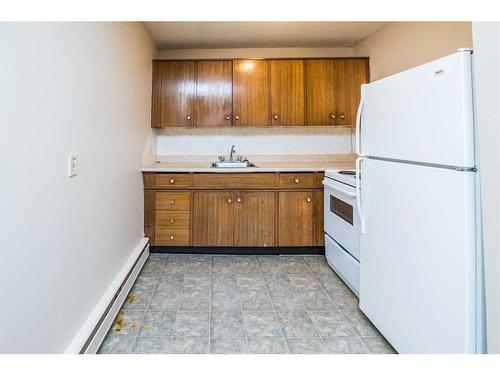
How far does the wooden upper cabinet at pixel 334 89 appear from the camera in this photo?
130 inches

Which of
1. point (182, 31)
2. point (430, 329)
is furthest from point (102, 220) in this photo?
point (182, 31)

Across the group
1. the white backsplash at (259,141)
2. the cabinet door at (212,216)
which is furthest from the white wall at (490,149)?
the white backsplash at (259,141)

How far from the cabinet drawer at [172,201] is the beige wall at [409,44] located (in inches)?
94.1

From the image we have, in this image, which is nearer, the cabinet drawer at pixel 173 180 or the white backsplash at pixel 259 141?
the cabinet drawer at pixel 173 180

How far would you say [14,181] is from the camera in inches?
37.9

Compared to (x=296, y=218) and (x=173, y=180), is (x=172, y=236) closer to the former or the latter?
(x=173, y=180)

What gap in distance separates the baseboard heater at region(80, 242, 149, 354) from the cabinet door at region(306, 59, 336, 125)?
230cm

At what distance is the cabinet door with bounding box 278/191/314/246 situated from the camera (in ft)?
10.0

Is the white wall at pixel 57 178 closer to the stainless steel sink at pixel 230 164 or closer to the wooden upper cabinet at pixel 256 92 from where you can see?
the wooden upper cabinet at pixel 256 92

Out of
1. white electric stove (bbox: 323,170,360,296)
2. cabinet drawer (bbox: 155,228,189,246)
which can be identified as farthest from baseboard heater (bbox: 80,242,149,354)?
white electric stove (bbox: 323,170,360,296)

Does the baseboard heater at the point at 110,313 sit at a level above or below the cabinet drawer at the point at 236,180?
below

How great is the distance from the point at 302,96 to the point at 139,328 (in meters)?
2.69

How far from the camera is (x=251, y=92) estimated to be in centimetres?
331
